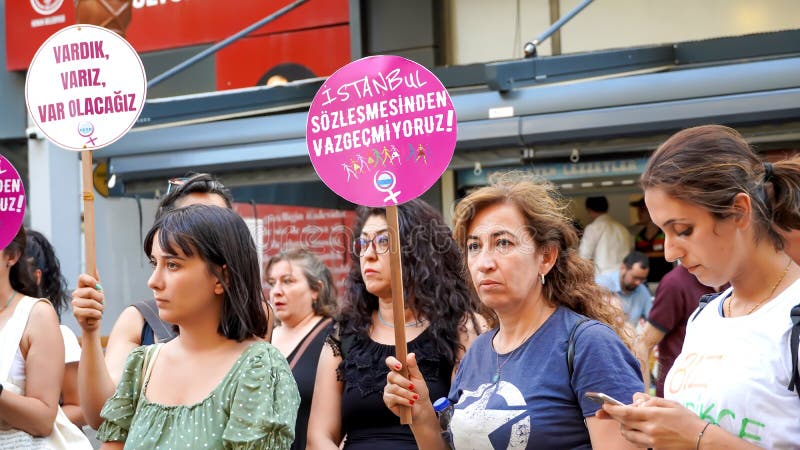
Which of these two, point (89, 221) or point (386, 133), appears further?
point (89, 221)

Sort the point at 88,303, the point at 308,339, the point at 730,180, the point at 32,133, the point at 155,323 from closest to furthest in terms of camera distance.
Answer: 1. the point at 730,180
2. the point at 88,303
3. the point at 155,323
4. the point at 308,339
5. the point at 32,133

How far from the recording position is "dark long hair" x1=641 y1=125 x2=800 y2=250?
2328 millimetres

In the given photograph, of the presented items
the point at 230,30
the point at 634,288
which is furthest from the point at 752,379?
the point at 230,30

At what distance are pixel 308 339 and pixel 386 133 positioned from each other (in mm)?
1536

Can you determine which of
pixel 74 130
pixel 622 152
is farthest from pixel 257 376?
pixel 622 152

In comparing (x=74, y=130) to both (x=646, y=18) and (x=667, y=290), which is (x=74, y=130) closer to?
(x=667, y=290)

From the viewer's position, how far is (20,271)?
162 inches

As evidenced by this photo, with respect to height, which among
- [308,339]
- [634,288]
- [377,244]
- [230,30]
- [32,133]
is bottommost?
[634,288]

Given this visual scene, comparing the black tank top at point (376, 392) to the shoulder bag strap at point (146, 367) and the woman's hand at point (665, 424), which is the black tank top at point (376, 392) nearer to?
the shoulder bag strap at point (146, 367)

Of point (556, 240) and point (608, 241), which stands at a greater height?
point (556, 240)

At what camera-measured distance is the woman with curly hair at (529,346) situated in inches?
106

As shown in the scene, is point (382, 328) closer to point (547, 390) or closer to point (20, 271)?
point (547, 390)

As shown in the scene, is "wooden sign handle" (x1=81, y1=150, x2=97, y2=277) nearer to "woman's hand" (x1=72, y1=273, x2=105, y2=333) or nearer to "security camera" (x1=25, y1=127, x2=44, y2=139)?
"woman's hand" (x1=72, y1=273, x2=105, y2=333)

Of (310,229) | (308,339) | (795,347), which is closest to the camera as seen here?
(795,347)
